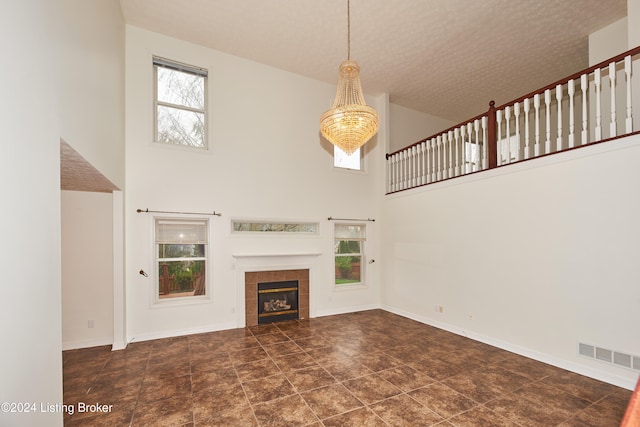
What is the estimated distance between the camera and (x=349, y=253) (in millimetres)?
6797

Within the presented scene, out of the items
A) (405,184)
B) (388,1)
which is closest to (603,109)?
(405,184)

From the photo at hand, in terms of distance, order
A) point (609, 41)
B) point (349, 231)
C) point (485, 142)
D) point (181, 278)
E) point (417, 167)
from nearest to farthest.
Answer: point (609, 41)
point (485, 142)
point (181, 278)
point (417, 167)
point (349, 231)

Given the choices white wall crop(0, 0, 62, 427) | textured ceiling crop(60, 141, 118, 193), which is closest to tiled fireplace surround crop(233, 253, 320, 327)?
textured ceiling crop(60, 141, 118, 193)

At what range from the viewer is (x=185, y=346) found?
14.5 ft

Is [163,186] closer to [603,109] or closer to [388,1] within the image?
[388,1]

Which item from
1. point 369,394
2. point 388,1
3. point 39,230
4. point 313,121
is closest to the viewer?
point 39,230

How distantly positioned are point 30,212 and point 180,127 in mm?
4005

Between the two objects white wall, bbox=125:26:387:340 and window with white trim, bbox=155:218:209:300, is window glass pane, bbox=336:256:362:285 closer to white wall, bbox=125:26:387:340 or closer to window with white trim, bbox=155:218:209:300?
white wall, bbox=125:26:387:340

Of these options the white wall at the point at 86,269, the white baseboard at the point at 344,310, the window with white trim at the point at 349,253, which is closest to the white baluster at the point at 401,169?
the window with white trim at the point at 349,253

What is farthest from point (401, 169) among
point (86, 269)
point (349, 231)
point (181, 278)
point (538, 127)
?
point (86, 269)

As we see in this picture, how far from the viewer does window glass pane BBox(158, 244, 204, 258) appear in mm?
4992

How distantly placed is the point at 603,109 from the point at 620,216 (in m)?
2.41

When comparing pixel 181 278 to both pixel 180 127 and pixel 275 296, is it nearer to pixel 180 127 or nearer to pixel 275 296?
pixel 275 296

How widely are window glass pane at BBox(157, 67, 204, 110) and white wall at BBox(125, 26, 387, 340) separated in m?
0.24
